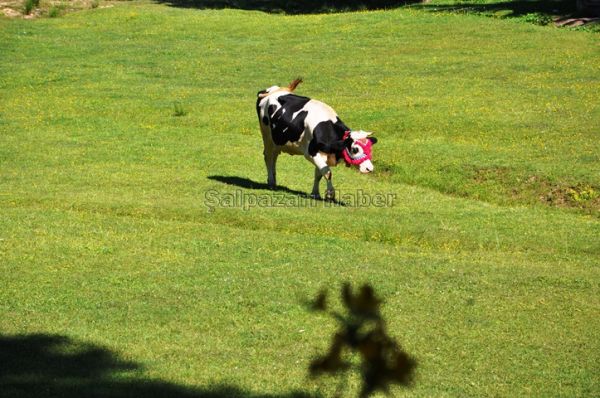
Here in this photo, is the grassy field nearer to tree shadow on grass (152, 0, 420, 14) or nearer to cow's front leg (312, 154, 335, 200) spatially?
cow's front leg (312, 154, 335, 200)

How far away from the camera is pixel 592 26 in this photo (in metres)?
42.8

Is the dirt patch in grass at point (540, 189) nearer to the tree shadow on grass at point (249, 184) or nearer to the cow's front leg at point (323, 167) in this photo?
the cow's front leg at point (323, 167)

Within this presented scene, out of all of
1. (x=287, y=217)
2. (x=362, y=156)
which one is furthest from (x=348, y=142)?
(x=287, y=217)

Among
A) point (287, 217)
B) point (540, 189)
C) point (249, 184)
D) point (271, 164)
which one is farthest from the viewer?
point (249, 184)

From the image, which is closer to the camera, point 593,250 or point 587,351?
point 587,351

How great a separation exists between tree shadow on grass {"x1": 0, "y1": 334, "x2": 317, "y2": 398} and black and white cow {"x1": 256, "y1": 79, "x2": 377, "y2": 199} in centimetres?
996

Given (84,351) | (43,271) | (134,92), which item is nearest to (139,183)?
(43,271)

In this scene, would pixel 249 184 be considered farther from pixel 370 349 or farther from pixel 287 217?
pixel 370 349

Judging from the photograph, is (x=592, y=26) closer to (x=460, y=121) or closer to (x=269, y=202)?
(x=460, y=121)

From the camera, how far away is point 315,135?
838 inches

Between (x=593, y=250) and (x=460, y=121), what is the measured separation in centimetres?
1150

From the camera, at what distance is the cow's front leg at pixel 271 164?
75.2 feet

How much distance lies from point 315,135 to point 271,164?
2.06 m

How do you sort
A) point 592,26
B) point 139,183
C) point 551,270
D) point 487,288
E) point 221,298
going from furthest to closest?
point 592,26 < point 139,183 < point 551,270 < point 487,288 < point 221,298
